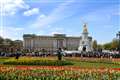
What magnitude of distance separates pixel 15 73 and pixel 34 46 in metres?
133

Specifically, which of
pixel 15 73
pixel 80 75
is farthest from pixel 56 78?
pixel 15 73

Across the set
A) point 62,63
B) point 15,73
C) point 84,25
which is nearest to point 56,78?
point 15,73

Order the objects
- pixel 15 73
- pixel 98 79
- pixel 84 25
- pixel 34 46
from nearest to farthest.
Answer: pixel 98 79 → pixel 15 73 → pixel 84 25 → pixel 34 46

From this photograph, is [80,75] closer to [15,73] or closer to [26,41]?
[15,73]

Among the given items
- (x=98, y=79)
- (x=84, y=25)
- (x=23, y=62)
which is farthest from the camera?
(x=84, y=25)

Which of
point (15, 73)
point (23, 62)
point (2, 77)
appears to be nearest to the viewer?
point (2, 77)

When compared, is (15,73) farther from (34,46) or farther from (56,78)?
(34,46)

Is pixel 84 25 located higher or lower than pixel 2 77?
higher

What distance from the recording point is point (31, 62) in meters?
23.0

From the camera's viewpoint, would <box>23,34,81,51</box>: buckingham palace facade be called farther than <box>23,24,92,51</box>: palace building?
Yes

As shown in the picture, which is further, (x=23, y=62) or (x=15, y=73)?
(x=23, y=62)

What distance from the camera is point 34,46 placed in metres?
146

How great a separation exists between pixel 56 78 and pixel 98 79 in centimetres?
149

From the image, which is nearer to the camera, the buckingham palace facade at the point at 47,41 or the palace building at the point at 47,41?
the palace building at the point at 47,41
